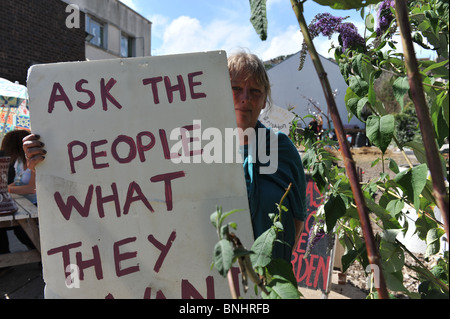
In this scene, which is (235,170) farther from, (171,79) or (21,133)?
(21,133)

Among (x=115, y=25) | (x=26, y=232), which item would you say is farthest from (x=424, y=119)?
(x=115, y=25)

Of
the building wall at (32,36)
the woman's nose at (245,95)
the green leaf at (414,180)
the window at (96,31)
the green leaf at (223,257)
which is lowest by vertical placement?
the green leaf at (223,257)

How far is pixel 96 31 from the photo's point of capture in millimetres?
11898

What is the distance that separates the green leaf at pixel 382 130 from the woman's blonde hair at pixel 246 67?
25.8 inches

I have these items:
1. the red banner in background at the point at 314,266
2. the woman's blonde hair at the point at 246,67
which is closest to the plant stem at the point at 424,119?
the woman's blonde hair at the point at 246,67

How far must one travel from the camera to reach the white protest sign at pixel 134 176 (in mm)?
901

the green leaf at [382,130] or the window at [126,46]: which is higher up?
the window at [126,46]

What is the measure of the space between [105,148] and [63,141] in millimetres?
130

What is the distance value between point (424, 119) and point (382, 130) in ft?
0.75

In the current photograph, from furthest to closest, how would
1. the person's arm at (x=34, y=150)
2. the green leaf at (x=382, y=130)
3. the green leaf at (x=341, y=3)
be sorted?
1. the person's arm at (x=34, y=150)
2. the green leaf at (x=382, y=130)
3. the green leaf at (x=341, y=3)

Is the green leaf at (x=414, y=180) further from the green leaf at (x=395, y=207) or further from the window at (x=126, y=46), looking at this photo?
the window at (x=126, y=46)

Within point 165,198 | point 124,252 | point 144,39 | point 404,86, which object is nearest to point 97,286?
point 124,252

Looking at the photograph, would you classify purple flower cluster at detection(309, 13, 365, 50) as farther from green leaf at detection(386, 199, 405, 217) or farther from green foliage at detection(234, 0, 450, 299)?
green leaf at detection(386, 199, 405, 217)

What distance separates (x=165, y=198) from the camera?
0.92m
